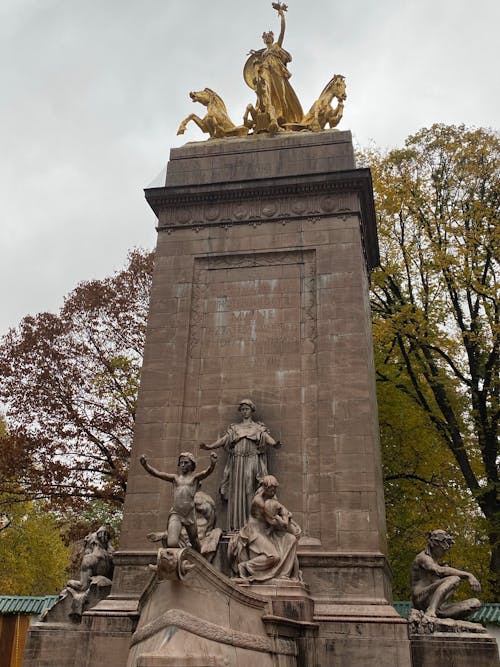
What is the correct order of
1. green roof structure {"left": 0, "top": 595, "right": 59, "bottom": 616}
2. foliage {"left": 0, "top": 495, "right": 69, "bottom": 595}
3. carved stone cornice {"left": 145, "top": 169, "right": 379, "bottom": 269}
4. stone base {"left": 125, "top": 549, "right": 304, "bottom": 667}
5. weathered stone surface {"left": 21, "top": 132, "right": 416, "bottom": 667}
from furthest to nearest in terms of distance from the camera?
foliage {"left": 0, "top": 495, "right": 69, "bottom": 595} → green roof structure {"left": 0, "top": 595, "right": 59, "bottom": 616} → carved stone cornice {"left": 145, "top": 169, "right": 379, "bottom": 269} → weathered stone surface {"left": 21, "top": 132, "right": 416, "bottom": 667} → stone base {"left": 125, "top": 549, "right": 304, "bottom": 667}

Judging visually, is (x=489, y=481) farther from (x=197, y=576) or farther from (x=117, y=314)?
(x=117, y=314)

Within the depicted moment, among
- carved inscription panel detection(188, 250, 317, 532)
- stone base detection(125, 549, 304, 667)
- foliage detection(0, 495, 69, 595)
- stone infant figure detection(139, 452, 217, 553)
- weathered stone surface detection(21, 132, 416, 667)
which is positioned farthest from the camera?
foliage detection(0, 495, 69, 595)

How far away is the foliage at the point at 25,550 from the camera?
91.3 feet

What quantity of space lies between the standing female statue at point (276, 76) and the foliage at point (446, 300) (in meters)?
5.77

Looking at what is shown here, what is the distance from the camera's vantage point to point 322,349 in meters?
13.4

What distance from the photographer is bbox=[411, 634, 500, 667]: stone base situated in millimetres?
10414

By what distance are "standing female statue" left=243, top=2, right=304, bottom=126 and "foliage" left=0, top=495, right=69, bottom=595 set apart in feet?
57.7

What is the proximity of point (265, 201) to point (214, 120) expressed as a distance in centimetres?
320

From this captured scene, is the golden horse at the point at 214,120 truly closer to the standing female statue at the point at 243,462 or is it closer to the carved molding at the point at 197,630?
the standing female statue at the point at 243,462

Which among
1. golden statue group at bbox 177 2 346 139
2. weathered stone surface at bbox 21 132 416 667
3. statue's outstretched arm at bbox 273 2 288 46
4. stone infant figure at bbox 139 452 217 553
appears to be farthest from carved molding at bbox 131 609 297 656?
statue's outstretched arm at bbox 273 2 288 46

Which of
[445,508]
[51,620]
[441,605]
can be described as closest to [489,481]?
[445,508]

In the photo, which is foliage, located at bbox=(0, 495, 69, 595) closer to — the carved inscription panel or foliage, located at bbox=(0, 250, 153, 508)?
foliage, located at bbox=(0, 250, 153, 508)

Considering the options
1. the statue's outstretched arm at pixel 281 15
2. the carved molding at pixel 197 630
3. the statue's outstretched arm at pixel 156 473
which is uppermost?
the statue's outstretched arm at pixel 281 15

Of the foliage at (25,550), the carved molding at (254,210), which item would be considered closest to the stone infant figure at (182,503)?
the carved molding at (254,210)
